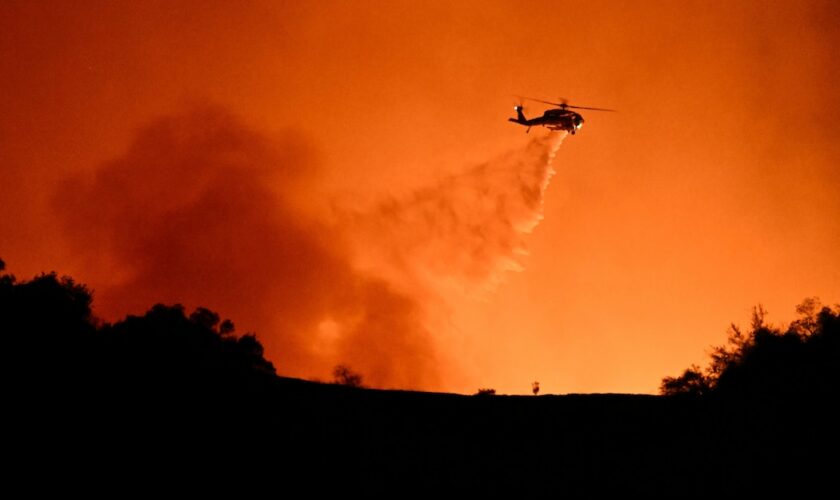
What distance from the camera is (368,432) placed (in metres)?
25.9

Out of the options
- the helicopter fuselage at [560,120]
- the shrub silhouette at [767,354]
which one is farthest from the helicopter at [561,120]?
the shrub silhouette at [767,354]

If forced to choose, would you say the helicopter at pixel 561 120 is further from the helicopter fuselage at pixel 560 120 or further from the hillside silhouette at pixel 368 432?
the hillside silhouette at pixel 368 432

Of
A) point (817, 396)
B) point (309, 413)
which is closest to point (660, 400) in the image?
point (817, 396)

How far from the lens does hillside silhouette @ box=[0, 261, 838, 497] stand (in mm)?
21906

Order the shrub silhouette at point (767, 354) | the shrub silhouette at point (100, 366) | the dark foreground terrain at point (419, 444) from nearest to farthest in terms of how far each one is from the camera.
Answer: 1. the dark foreground terrain at point (419, 444)
2. the shrub silhouette at point (100, 366)
3. the shrub silhouette at point (767, 354)

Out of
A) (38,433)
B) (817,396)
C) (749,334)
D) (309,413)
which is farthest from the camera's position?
(749,334)

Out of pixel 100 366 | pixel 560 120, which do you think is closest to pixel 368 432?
pixel 100 366

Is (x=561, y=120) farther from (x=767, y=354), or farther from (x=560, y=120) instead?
(x=767, y=354)

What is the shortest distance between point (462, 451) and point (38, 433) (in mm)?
15257

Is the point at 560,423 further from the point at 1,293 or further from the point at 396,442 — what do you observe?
the point at 1,293

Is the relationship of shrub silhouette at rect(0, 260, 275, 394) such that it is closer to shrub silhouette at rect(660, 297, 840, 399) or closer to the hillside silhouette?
the hillside silhouette

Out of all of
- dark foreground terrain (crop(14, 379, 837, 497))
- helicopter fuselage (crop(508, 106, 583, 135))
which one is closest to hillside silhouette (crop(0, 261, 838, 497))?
dark foreground terrain (crop(14, 379, 837, 497))

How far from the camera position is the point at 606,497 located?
22.4 metres

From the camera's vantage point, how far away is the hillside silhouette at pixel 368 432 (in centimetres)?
2191
